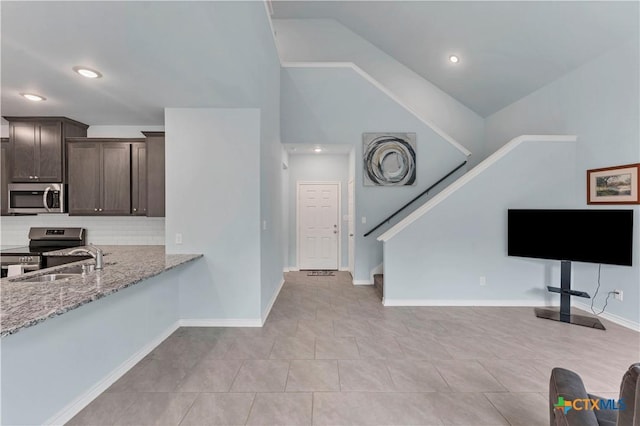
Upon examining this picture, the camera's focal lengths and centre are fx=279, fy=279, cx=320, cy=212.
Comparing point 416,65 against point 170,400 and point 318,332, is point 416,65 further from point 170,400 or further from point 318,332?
point 170,400

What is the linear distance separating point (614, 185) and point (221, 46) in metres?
4.72

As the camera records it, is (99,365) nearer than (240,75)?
Yes

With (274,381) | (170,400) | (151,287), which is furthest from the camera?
(151,287)

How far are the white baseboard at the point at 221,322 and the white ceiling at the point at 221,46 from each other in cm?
256

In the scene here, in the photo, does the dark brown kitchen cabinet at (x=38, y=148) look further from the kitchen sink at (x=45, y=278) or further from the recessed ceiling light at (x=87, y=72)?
the kitchen sink at (x=45, y=278)

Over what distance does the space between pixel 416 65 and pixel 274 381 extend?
6.51m

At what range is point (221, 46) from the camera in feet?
6.68

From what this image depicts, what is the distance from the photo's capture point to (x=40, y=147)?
383 cm

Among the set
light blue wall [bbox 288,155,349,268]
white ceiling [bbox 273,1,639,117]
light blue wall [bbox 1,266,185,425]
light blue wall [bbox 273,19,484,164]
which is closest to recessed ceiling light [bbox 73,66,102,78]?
light blue wall [bbox 1,266,185,425]

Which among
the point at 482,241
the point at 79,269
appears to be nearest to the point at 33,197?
the point at 79,269

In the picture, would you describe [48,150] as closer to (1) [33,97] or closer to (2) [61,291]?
(1) [33,97]

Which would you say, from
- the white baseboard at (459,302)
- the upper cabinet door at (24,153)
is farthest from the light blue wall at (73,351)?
the white baseboard at (459,302)

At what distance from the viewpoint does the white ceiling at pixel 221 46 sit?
1.76 metres

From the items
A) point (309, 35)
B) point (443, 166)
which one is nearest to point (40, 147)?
point (309, 35)
